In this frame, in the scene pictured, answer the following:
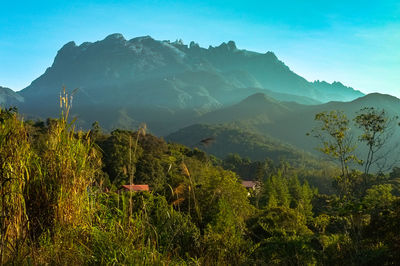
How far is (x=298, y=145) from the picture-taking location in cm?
15300

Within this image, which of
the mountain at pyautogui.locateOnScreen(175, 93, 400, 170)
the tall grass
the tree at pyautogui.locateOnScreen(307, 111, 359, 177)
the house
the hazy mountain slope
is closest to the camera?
the tall grass

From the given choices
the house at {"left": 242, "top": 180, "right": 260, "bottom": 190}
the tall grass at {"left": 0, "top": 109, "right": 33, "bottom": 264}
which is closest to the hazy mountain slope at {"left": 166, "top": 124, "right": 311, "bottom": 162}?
the house at {"left": 242, "top": 180, "right": 260, "bottom": 190}

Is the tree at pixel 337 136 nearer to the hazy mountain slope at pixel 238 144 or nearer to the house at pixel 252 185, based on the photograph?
the house at pixel 252 185

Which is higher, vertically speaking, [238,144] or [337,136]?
[337,136]

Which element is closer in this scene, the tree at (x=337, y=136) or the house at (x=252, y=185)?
the tree at (x=337, y=136)

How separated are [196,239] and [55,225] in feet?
6.86

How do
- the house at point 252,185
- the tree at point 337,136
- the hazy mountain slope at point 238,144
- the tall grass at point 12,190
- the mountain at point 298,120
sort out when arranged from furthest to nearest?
the mountain at point 298,120 → the hazy mountain slope at point 238,144 → the house at point 252,185 → the tree at point 337,136 → the tall grass at point 12,190

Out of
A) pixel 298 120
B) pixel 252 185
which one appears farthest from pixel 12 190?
pixel 298 120

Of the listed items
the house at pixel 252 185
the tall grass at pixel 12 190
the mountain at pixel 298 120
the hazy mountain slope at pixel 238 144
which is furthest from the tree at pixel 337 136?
the mountain at pixel 298 120

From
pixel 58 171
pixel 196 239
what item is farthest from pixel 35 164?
pixel 196 239

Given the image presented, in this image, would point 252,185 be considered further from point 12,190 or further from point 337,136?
point 12,190

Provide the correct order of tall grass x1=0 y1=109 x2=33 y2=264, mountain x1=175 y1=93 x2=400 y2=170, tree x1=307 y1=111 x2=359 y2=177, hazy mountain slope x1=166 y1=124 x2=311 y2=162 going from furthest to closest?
1. mountain x1=175 y1=93 x2=400 y2=170
2. hazy mountain slope x1=166 y1=124 x2=311 y2=162
3. tree x1=307 y1=111 x2=359 y2=177
4. tall grass x1=0 y1=109 x2=33 y2=264

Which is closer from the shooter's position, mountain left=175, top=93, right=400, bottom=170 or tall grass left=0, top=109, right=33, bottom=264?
tall grass left=0, top=109, right=33, bottom=264

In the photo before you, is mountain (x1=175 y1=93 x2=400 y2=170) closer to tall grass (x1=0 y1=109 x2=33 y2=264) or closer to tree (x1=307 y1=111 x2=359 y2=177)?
tree (x1=307 y1=111 x2=359 y2=177)
